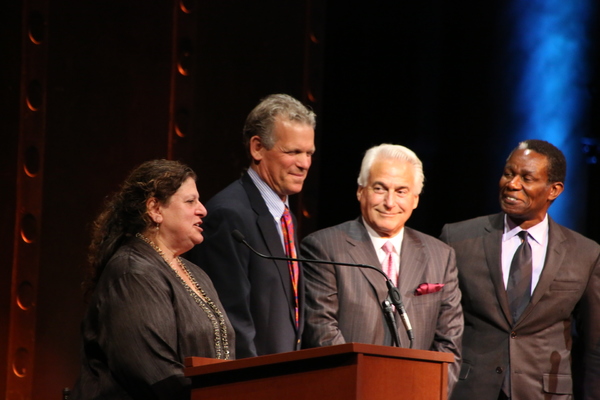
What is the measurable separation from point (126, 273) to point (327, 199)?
2.45 meters

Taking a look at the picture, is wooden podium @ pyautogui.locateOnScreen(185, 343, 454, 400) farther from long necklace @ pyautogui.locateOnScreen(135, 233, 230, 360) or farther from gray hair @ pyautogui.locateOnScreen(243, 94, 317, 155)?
gray hair @ pyautogui.locateOnScreen(243, 94, 317, 155)

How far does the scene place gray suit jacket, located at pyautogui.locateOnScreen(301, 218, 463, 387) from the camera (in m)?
3.49

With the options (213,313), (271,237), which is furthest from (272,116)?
(213,313)

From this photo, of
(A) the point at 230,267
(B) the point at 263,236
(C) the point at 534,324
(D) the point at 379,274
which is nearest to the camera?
(A) the point at 230,267

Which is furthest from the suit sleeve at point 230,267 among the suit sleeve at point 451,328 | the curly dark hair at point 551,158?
the curly dark hair at point 551,158

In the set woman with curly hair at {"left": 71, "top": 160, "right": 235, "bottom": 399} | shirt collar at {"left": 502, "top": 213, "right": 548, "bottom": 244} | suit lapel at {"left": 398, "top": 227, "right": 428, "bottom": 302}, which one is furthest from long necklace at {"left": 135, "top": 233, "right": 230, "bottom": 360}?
shirt collar at {"left": 502, "top": 213, "right": 548, "bottom": 244}

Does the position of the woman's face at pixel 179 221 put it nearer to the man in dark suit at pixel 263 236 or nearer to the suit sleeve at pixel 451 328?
the man in dark suit at pixel 263 236

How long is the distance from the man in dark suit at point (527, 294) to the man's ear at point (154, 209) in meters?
1.54

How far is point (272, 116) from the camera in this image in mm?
3510

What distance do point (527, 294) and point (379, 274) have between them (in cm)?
64

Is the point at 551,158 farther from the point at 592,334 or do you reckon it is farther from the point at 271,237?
the point at 271,237

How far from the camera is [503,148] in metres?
4.90

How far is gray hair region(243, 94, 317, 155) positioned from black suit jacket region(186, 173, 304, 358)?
0.77ft

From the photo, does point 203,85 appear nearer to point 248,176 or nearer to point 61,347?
point 248,176
